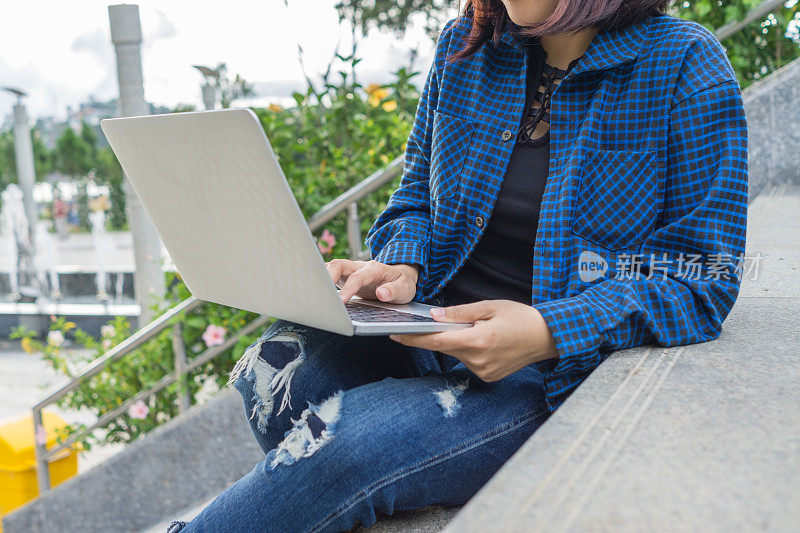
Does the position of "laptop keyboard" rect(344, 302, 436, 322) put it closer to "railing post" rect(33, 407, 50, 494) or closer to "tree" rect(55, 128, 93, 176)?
"railing post" rect(33, 407, 50, 494)

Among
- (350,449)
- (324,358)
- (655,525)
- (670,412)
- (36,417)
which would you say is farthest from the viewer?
(36,417)

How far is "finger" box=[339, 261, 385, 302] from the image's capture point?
1232 mm

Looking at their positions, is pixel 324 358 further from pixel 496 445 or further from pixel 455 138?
pixel 455 138

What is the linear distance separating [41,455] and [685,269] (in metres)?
3.12

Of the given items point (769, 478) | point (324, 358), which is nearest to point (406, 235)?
point (324, 358)

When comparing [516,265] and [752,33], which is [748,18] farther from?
[516,265]

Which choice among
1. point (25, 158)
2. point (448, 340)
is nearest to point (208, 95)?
point (448, 340)

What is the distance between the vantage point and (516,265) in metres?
1.38

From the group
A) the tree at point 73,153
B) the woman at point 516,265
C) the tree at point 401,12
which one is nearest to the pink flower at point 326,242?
the woman at point 516,265

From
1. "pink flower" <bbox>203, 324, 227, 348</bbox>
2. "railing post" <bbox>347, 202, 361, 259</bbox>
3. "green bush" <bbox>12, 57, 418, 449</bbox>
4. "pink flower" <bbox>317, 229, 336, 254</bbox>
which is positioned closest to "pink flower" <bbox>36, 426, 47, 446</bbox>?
"green bush" <bbox>12, 57, 418, 449</bbox>

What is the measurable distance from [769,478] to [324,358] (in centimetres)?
73

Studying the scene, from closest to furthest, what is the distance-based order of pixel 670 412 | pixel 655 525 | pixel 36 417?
pixel 655 525 < pixel 670 412 < pixel 36 417

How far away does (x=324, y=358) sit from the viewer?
1.23m

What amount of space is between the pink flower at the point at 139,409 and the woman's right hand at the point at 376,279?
2.15 m
